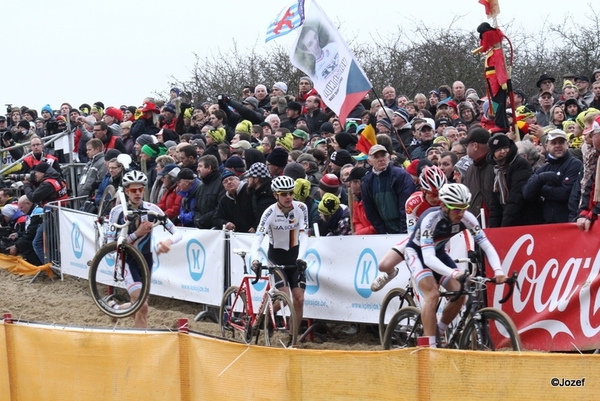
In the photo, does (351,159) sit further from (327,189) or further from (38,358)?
(38,358)

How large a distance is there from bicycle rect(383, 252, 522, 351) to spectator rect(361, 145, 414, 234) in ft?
5.58

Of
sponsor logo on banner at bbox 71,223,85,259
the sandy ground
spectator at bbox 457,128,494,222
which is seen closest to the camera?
spectator at bbox 457,128,494,222

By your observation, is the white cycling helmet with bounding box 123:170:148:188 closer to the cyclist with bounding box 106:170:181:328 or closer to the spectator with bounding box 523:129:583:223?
the cyclist with bounding box 106:170:181:328

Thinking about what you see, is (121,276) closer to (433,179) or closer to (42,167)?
(433,179)

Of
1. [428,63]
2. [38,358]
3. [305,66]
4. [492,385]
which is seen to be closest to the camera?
[492,385]

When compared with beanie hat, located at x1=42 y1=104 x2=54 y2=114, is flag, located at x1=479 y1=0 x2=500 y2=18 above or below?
above

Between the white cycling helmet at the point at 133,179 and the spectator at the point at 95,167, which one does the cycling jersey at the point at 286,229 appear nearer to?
the white cycling helmet at the point at 133,179

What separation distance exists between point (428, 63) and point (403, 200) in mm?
12818

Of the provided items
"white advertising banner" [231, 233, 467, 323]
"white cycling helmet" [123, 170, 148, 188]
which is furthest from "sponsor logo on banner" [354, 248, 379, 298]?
"white cycling helmet" [123, 170, 148, 188]

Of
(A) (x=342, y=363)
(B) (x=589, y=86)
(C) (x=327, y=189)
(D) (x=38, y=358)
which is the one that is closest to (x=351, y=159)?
(C) (x=327, y=189)

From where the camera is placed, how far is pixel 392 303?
402 inches

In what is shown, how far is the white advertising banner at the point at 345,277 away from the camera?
10.7 metres

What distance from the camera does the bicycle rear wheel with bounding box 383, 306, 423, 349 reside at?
9141 mm

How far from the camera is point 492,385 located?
5551mm
